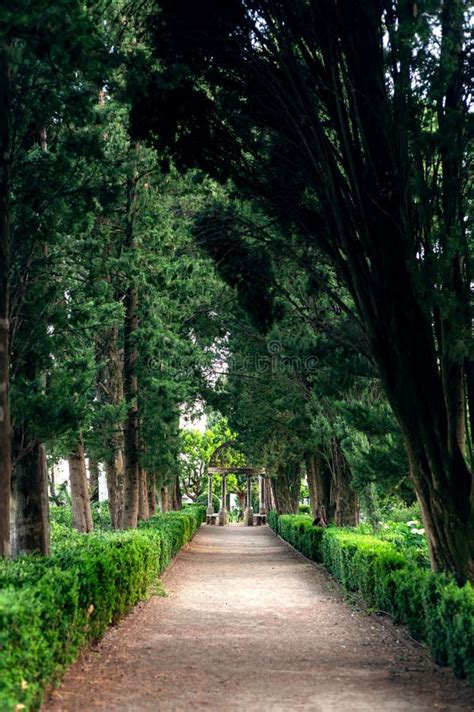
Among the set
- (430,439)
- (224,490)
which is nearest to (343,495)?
(430,439)

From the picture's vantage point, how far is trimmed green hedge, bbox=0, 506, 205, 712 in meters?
4.69

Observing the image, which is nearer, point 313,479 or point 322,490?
point 322,490

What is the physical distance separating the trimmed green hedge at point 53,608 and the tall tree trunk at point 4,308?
0.60 metres

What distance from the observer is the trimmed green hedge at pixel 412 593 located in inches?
253

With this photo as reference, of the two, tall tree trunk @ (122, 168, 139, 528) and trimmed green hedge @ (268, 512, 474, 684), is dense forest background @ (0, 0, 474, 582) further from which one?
tall tree trunk @ (122, 168, 139, 528)

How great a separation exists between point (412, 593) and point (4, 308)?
217 inches

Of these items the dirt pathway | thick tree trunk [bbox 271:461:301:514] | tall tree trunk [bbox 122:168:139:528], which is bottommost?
the dirt pathway

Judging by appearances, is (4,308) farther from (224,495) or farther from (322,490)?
(224,495)

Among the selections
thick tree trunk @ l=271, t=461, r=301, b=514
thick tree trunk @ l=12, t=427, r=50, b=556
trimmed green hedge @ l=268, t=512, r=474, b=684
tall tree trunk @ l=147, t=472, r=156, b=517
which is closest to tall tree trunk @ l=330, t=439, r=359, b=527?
trimmed green hedge @ l=268, t=512, r=474, b=684

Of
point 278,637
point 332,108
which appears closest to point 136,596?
point 278,637

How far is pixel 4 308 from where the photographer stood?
8.30 m

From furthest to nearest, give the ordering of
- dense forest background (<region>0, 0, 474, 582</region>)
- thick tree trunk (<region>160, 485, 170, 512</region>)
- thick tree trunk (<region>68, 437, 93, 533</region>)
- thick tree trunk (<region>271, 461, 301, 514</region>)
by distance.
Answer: thick tree trunk (<region>271, 461, 301, 514</region>)
thick tree trunk (<region>160, 485, 170, 512</region>)
thick tree trunk (<region>68, 437, 93, 533</region>)
dense forest background (<region>0, 0, 474, 582</region>)

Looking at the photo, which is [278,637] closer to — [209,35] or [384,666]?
[384,666]

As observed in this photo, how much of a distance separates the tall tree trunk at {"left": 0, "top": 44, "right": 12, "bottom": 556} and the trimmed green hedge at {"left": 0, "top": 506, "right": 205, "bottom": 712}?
0.60m
